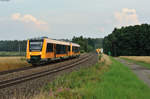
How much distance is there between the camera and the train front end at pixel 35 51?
64.8ft

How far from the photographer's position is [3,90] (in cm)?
820

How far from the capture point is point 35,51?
20016mm

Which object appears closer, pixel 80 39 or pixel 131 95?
pixel 131 95

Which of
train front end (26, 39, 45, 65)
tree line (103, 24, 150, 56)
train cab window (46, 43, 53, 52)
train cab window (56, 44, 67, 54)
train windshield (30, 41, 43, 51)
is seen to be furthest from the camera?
tree line (103, 24, 150, 56)

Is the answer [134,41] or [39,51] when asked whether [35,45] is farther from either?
[134,41]

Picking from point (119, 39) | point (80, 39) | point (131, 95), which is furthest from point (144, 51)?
point (131, 95)

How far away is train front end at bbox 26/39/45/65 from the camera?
19750 mm

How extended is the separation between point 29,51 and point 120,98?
618 inches

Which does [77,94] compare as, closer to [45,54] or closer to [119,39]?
[45,54]

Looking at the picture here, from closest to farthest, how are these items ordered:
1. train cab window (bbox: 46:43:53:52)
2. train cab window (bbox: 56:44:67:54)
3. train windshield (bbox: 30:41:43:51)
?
train windshield (bbox: 30:41:43:51)
train cab window (bbox: 46:43:53:52)
train cab window (bbox: 56:44:67:54)

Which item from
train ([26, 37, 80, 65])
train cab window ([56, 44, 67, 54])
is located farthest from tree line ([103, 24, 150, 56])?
train ([26, 37, 80, 65])

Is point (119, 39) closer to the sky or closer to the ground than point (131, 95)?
closer to the sky

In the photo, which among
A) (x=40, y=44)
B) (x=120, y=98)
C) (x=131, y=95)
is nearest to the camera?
(x=120, y=98)

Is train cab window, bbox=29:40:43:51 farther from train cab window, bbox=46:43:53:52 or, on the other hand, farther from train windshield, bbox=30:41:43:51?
train cab window, bbox=46:43:53:52
